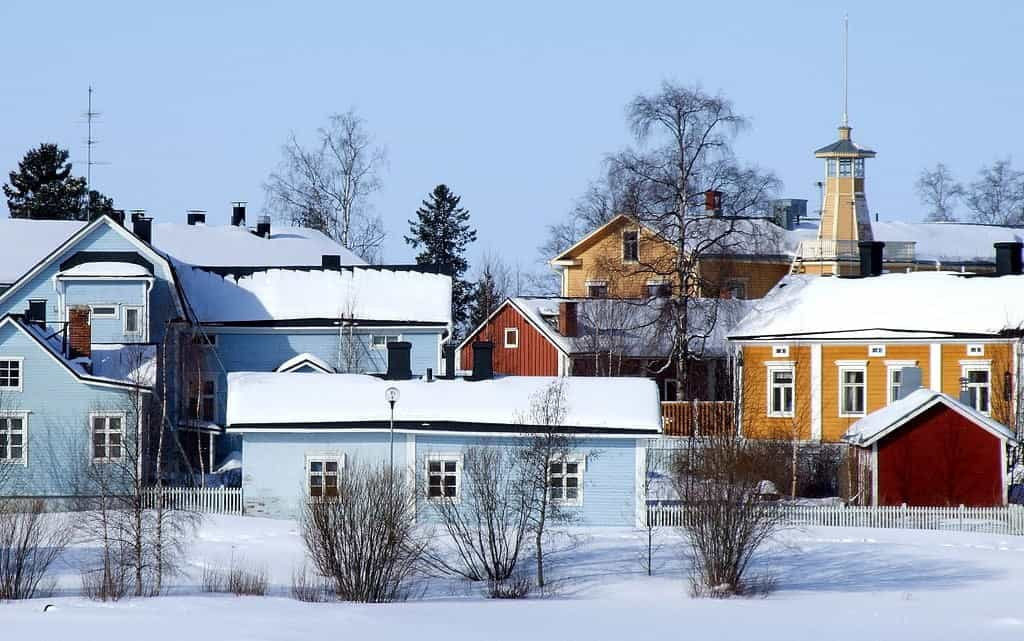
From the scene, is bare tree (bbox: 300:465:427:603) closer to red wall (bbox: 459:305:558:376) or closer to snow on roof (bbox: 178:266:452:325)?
snow on roof (bbox: 178:266:452:325)

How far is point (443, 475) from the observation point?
127ft

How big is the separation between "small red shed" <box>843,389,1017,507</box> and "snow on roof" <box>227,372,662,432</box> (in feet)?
17.2

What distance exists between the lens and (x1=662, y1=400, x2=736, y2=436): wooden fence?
47875mm

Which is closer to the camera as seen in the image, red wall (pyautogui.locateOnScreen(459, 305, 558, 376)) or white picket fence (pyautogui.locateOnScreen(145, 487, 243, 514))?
white picket fence (pyautogui.locateOnScreen(145, 487, 243, 514))

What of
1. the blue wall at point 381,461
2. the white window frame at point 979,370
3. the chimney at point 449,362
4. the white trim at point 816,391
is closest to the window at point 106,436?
the blue wall at point 381,461

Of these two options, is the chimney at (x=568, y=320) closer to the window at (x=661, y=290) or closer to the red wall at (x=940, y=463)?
the window at (x=661, y=290)

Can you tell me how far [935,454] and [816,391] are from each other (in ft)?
25.0

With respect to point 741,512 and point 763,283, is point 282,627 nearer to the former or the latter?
point 741,512

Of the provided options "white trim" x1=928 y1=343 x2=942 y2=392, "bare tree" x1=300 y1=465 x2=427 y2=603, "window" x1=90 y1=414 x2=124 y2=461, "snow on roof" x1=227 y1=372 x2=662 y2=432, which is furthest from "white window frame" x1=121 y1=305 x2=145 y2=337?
"white trim" x1=928 y1=343 x2=942 y2=392

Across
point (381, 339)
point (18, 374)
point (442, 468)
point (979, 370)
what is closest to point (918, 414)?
point (979, 370)

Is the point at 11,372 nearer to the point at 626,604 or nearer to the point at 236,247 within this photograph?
the point at 626,604

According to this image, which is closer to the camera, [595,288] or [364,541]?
[364,541]

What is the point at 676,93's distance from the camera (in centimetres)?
5022

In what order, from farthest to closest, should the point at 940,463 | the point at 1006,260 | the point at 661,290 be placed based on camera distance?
the point at 661,290 < the point at 1006,260 < the point at 940,463
